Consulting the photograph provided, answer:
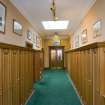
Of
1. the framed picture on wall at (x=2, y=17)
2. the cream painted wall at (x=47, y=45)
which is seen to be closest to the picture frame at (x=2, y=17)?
the framed picture on wall at (x=2, y=17)

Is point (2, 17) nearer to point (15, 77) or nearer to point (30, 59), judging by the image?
point (15, 77)

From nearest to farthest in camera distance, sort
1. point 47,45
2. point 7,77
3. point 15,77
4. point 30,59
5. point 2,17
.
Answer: point 7,77 < point 15,77 < point 2,17 < point 30,59 < point 47,45

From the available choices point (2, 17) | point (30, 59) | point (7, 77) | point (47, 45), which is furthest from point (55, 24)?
point (47, 45)

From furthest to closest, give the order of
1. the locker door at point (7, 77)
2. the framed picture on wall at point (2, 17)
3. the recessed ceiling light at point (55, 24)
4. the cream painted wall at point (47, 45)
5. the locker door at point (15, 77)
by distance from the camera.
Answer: the cream painted wall at point (47, 45)
the recessed ceiling light at point (55, 24)
the framed picture on wall at point (2, 17)
the locker door at point (15, 77)
the locker door at point (7, 77)

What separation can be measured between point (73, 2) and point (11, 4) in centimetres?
202

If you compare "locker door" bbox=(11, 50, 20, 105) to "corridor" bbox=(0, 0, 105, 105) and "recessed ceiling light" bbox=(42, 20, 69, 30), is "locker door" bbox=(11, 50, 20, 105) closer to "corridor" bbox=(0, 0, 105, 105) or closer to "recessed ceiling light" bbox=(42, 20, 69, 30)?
"corridor" bbox=(0, 0, 105, 105)

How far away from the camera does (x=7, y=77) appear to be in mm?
3588

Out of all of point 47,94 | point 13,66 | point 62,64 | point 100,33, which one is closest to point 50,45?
point 62,64

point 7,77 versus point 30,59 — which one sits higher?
point 30,59

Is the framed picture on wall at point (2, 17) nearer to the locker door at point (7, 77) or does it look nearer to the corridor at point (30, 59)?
the corridor at point (30, 59)

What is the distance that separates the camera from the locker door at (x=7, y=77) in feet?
11.2

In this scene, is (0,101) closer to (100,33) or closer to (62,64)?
(100,33)

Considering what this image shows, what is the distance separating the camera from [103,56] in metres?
3.43

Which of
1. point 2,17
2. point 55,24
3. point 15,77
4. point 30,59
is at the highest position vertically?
point 55,24
